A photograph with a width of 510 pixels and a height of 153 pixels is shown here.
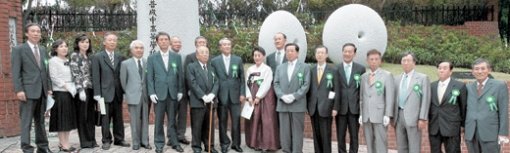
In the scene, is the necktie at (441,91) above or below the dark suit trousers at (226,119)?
above

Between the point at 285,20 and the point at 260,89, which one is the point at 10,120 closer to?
the point at 260,89

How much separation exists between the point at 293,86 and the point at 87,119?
2758 millimetres

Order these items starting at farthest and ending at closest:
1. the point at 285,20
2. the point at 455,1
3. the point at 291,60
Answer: the point at 455,1 → the point at 285,20 → the point at 291,60

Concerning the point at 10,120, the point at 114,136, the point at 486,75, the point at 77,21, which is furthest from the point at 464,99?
the point at 77,21

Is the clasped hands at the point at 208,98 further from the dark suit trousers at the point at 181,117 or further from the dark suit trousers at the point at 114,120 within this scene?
the dark suit trousers at the point at 114,120

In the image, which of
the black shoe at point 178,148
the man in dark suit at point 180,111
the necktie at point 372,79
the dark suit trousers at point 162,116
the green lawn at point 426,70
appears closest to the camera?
the necktie at point 372,79

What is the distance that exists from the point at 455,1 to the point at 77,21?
13048mm

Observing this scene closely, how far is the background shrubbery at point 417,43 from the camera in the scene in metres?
13.3

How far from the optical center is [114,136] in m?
8.16

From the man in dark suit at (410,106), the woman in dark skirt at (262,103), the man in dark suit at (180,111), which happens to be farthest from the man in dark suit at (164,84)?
the man in dark suit at (410,106)

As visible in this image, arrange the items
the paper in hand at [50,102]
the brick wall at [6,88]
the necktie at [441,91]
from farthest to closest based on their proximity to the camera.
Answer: the brick wall at [6,88] → the paper in hand at [50,102] → the necktie at [441,91]

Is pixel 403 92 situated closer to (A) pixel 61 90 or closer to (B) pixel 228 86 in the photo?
(B) pixel 228 86

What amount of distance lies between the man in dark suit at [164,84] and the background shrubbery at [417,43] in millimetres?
5228

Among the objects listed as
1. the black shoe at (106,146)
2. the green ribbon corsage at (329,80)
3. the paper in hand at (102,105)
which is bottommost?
the black shoe at (106,146)
